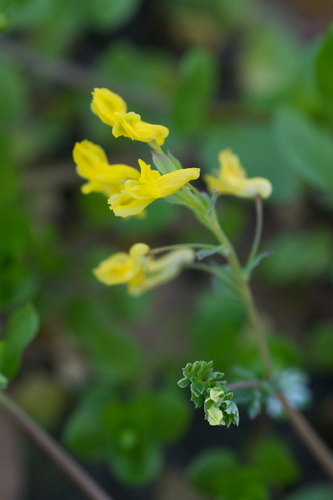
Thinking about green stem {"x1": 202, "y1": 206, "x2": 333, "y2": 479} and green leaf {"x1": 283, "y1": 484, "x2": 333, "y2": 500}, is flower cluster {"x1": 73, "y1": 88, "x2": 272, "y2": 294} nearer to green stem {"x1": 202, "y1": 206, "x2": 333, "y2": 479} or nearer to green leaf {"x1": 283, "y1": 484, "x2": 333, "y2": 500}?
green stem {"x1": 202, "y1": 206, "x2": 333, "y2": 479}

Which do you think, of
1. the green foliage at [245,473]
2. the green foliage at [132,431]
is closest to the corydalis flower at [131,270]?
the green foliage at [132,431]

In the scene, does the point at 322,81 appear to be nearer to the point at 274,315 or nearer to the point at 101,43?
the point at 274,315

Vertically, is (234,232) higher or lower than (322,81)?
lower

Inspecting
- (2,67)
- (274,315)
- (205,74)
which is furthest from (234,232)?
(2,67)

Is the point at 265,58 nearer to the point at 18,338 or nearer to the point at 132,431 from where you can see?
the point at 132,431

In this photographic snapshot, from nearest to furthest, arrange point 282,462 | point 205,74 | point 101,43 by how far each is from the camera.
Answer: point 282,462
point 205,74
point 101,43

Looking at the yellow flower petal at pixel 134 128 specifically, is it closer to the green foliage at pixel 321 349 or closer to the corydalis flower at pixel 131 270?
the corydalis flower at pixel 131 270

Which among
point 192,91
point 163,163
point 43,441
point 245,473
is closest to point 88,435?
point 43,441
